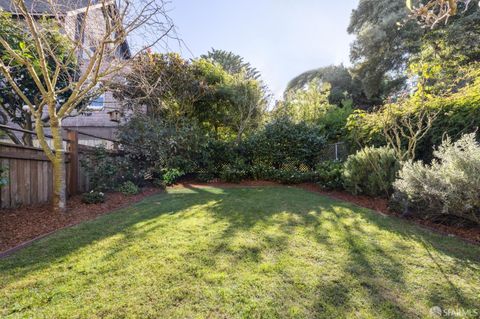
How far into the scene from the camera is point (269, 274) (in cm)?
223

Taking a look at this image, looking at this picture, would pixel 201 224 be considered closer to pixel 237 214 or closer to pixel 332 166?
pixel 237 214

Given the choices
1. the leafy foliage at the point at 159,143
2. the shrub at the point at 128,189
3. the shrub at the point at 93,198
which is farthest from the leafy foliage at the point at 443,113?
the shrub at the point at 93,198

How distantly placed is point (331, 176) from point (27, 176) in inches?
259

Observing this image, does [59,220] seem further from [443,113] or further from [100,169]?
[443,113]

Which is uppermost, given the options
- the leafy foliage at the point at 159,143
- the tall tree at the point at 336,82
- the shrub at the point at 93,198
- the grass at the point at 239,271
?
the tall tree at the point at 336,82

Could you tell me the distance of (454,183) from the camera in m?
3.07

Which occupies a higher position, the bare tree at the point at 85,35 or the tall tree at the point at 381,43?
the tall tree at the point at 381,43

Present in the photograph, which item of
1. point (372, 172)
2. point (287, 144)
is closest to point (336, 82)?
point (287, 144)

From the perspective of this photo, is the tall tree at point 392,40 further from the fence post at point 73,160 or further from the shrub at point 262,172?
the fence post at point 73,160

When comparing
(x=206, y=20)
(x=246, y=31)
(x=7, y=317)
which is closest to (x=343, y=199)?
(x=246, y=31)

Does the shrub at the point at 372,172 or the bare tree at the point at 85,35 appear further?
the shrub at the point at 372,172

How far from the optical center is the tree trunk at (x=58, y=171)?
3.79m

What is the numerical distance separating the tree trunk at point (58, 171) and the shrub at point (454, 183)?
223 inches

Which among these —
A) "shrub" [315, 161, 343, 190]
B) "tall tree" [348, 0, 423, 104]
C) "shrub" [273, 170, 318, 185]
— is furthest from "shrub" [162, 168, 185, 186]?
"tall tree" [348, 0, 423, 104]
